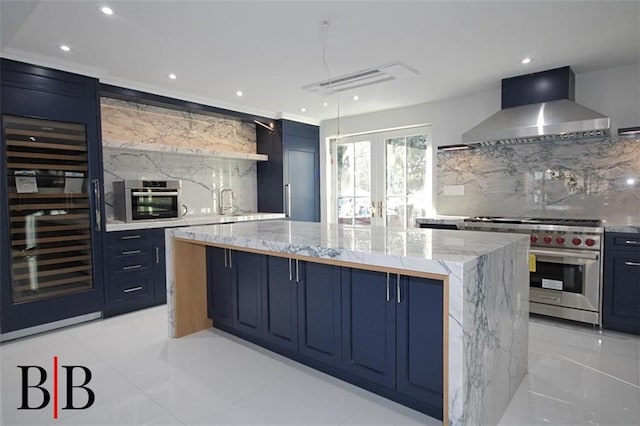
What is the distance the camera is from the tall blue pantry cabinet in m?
3.02

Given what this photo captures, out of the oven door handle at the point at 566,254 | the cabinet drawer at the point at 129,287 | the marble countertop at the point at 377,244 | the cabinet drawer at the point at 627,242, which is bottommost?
the cabinet drawer at the point at 129,287

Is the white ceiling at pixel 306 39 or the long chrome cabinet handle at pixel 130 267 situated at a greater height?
the white ceiling at pixel 306 39

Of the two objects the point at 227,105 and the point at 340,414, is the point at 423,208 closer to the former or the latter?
the point at 227,105

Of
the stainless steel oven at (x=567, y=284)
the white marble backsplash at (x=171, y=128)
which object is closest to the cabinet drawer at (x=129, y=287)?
the white marble backsplash at (x=171, y=128)

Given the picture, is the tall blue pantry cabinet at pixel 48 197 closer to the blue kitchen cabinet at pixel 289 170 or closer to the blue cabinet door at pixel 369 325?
the blue kitchen cabinet at pixel 289 170

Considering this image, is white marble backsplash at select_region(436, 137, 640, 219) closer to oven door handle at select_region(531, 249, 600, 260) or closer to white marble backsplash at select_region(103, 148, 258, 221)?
oven door handle at select_region(531, 249, 600, 260)

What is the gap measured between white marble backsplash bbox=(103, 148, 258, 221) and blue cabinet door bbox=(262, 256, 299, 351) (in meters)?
2.37

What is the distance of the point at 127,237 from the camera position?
146 inches

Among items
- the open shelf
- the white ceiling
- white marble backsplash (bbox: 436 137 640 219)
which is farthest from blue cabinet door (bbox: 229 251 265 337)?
white marble backsplash (bbox: 436 137 640 219)

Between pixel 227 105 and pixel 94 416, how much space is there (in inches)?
148

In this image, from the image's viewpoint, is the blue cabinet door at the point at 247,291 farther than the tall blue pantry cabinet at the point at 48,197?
No

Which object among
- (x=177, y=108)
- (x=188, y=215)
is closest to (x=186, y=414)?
(x=188, y=215)

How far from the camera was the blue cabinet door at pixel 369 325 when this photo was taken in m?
2.06

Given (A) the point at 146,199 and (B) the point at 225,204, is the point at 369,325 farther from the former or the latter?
(B) the point at 225,204
